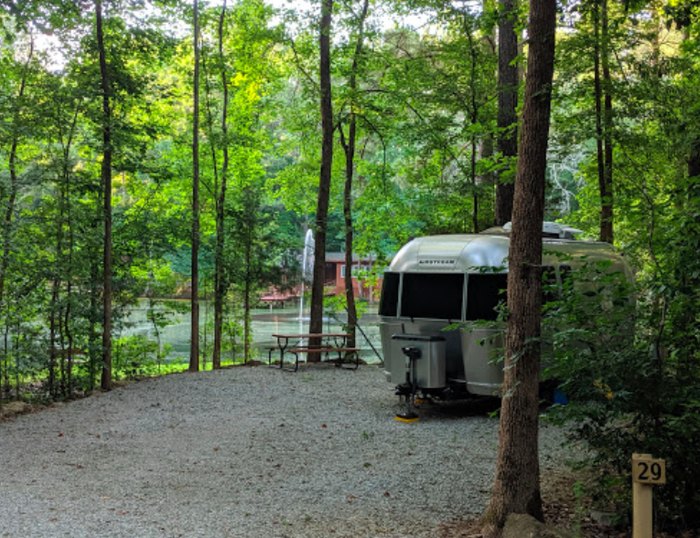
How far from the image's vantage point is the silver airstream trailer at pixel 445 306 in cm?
877

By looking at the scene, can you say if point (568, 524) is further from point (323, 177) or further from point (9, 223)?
point (323, 177)

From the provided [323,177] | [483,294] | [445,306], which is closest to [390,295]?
[445,306]

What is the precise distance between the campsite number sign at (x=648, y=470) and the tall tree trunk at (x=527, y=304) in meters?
1.09

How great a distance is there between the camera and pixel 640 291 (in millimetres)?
4750

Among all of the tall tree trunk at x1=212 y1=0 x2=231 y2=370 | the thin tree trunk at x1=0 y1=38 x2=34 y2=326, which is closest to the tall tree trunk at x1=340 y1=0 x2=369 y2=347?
the tall tree trunk at x1=212 y1=0 x2=231 y2=370

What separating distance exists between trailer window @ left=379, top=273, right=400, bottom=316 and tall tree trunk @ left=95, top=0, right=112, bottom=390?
4843mm

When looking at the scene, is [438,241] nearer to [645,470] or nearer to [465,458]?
[465,458]

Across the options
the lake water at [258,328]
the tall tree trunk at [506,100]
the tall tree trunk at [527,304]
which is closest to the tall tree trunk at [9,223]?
the lake water at [258,328]

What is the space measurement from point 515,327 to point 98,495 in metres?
3.77

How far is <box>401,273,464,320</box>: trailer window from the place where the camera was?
9094mm

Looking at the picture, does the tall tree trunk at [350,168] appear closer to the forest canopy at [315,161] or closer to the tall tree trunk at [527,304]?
the forest canopy at [315,161]

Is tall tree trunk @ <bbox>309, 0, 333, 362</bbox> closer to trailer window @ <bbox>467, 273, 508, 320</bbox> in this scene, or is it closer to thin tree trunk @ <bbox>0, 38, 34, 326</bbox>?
thin tree trunk @ <bbox>0, 38, 34, 326</bbox>

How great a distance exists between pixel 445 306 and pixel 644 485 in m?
5.78

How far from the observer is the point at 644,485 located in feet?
11.4
